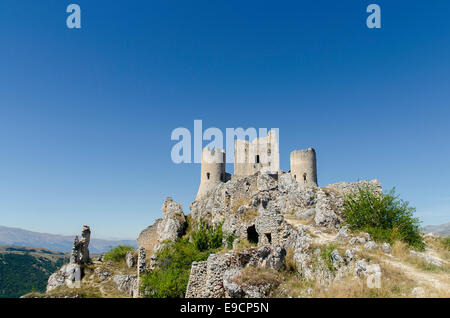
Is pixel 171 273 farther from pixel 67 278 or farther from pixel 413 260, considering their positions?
pixel 413 260

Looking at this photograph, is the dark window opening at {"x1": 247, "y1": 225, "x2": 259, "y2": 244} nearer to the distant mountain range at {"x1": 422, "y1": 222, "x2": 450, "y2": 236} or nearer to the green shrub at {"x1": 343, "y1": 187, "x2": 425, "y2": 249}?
the green shrub at {"x1": 343, "y1": 187, "x2": 425, "y2": 249}

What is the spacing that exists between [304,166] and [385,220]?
16.3 metres

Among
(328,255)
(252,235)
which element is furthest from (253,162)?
(328,255)

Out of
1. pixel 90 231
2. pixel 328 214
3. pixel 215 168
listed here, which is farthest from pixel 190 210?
pixel 328 214

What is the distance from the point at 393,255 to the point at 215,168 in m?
24.6

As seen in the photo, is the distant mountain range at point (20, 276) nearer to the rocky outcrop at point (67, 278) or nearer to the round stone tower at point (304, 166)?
the rocky outcrop at point (67, 278)

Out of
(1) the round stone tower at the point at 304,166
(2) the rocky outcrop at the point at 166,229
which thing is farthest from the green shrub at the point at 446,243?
(2) the rocky outcrop at the point at 166,229

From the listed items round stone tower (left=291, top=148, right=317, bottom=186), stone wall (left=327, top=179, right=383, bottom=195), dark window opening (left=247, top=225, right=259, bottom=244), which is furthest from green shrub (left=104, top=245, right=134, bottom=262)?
stone wall (left=327, top=179, right=383, bottom=195)

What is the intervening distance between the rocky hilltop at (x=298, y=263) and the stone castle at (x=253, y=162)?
8.13m

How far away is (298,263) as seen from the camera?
1046 centimetres

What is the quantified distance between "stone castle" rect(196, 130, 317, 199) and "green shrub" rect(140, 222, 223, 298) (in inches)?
483

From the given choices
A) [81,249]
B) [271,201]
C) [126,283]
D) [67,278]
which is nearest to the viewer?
[271,201]

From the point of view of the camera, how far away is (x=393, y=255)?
9.85 m
